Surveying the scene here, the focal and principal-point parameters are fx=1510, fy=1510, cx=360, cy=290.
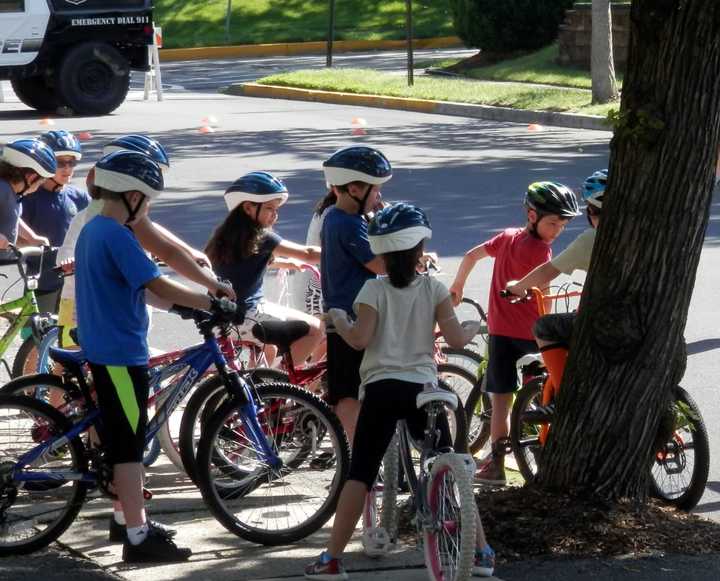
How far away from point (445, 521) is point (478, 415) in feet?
7.89

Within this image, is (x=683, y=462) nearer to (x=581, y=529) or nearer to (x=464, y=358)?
(x=581, y=529)

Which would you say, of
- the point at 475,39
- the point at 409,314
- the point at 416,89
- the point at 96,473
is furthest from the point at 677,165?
the point at 475,39

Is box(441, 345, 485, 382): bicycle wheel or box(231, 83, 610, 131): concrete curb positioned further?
box(231, 83, 610, 131): concrete curb

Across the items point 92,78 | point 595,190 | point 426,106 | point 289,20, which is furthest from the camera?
point 289,20

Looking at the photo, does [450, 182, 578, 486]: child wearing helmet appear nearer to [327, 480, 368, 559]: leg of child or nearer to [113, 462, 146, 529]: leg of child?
[327, 480, 368, 559]: leg of child

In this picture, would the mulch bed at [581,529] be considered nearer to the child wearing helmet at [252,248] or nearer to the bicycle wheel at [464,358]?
the child wearing helmet at [252,248]

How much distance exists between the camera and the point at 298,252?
7082mm

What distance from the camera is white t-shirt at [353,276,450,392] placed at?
5.25 m

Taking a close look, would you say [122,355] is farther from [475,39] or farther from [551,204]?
[475,39]

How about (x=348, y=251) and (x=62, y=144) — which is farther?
(x=62, y=144)

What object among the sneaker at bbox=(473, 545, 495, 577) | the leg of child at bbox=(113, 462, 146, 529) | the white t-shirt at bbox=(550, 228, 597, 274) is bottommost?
the sneaker at bbox=(473, 545, 495, 577)

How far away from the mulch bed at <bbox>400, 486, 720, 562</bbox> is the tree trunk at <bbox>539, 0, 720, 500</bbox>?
3.6 inches

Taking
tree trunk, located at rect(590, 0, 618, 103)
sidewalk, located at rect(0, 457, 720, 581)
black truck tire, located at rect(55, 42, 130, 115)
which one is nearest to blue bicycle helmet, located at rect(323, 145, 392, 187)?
sidewalk, located at rect(0, 457, 720, 581)

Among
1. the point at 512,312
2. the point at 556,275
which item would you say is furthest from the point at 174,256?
the point at 512,312
